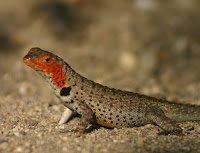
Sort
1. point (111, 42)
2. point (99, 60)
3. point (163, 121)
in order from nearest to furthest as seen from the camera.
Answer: point (163, 121) → point (99, 60) → point (111, 42)

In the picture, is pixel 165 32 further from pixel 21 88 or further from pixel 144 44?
pixel 21 88

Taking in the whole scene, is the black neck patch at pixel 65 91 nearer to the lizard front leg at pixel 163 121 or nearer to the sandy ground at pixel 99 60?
the sandy ground at pixel 99 60

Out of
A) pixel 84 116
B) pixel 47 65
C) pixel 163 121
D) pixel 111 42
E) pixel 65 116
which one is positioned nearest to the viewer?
pixel 47 65

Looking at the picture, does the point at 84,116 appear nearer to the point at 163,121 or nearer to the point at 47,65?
the point at 47,65

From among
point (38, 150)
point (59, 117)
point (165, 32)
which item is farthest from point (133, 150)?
point (165, 32)

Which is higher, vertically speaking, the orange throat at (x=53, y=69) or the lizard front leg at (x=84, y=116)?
the orange throat at (x=53, y=69)

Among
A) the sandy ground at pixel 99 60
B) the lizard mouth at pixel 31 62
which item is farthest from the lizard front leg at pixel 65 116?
the lizard mouth at pixel 31 62

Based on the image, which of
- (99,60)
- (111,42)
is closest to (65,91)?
(99,60)
